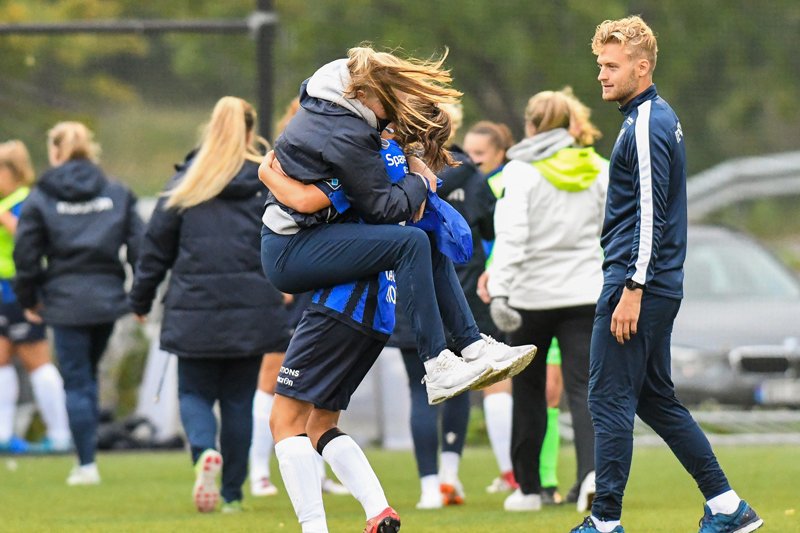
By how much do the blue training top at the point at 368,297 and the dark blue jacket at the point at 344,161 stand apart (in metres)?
0.07

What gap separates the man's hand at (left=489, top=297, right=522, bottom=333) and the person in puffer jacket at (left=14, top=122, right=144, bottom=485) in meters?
2.97

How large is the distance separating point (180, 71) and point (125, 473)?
18.0 feet

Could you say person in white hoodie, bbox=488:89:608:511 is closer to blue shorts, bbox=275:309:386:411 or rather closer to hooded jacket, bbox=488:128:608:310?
hooded jacket, bbox=488:128:608:310

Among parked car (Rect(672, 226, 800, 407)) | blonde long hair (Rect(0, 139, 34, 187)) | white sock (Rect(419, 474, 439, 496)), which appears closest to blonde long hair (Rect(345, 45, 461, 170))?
white sock (Rect(419, 474, 439, 496))

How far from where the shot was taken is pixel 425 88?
5367 mm

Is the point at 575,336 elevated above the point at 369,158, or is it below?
below

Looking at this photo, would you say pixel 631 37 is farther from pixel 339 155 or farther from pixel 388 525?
pixel 388 525

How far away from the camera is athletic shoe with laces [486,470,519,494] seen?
340 inches

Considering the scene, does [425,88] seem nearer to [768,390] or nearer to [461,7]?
[768,390]

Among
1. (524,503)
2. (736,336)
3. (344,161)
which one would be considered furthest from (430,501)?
(736,336)

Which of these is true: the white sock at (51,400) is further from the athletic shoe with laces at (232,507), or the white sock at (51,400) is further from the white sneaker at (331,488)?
the athletic shoe with laces at (232,507)

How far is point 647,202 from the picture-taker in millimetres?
5539

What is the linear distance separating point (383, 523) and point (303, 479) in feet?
1.12

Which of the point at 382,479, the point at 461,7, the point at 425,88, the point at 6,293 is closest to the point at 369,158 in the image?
the point at 425,88
